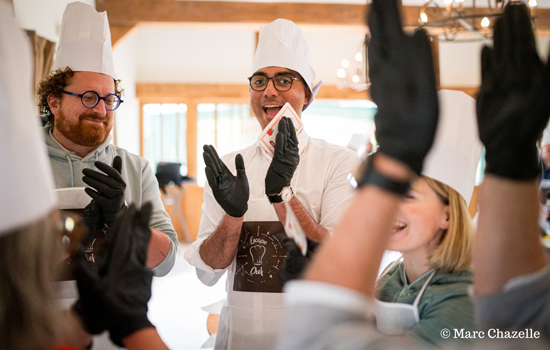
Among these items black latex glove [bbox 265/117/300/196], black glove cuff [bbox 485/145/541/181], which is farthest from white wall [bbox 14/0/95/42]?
black glove cuff [bbox 485/145/541/181]

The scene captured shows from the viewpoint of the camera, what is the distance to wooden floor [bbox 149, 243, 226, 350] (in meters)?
3.52

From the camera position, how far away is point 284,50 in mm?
1796

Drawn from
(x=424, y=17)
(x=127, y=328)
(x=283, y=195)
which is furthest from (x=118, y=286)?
(x=424, y=17)

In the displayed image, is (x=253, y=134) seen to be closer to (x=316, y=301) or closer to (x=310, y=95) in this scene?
(x=310, y=95)

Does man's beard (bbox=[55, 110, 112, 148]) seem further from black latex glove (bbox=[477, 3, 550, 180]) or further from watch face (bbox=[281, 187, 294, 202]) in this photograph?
black latex glove (bbox=[477, 3, 550, 180])

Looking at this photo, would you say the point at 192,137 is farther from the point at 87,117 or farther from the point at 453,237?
the point at 453,237

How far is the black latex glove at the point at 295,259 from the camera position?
35.9 inches

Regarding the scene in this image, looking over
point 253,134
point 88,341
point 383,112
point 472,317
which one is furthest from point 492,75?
point 253,134

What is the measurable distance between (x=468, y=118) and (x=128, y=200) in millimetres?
1402

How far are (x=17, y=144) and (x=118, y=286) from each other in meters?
0.33

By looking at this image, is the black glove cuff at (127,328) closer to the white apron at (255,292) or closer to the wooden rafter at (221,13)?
the white apron at (255,292)

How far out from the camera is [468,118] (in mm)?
1037

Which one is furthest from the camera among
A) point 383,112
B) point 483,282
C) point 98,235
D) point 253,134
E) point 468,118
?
point 253,134

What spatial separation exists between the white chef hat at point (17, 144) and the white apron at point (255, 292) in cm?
101
